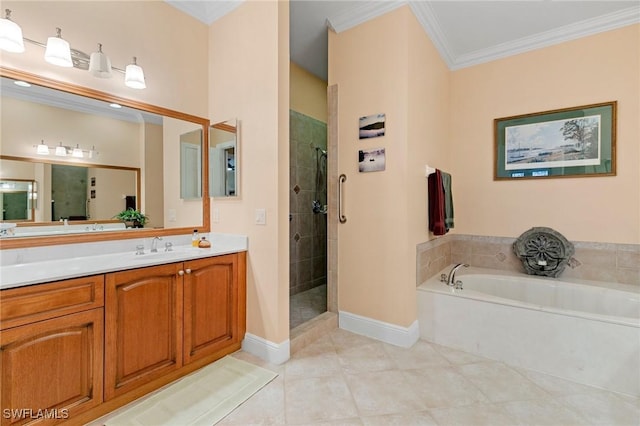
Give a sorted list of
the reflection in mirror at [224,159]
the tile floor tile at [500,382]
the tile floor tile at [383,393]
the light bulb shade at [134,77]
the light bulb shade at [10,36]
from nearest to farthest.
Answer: the light bulb shade at [10,36]
the tile floor tile at [383,393]
the tile floor tile at [500,382]
the light bulb shade at [134,77]
the reflection in mirror at [224,159]

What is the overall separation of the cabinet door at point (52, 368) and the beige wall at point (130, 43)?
4.85ft

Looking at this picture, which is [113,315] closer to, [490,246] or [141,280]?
[141,280]

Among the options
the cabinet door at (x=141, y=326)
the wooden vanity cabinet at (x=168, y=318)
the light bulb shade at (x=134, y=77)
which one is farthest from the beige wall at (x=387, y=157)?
the light bulb shade at (x=134, y=77)

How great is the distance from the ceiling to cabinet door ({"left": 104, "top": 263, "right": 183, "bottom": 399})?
216 centimetres

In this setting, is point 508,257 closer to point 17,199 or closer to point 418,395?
point 418,395

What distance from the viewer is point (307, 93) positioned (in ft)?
12.0

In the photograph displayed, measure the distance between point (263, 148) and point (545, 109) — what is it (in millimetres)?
2795

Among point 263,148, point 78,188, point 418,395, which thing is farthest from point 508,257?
point 78,188

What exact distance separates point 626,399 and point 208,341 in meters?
2.64

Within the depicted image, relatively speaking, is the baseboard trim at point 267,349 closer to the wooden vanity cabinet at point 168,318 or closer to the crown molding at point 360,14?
the wooden vanity cabinet at point 168,318

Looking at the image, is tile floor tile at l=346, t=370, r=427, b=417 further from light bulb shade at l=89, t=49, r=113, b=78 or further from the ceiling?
the ceiling

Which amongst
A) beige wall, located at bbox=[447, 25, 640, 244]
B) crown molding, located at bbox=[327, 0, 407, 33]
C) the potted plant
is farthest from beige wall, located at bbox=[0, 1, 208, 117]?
beige wall, located at bbox=[447, 25, 640, 244]

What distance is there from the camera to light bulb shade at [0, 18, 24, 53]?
4.92ft

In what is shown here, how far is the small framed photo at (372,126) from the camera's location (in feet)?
8.05
